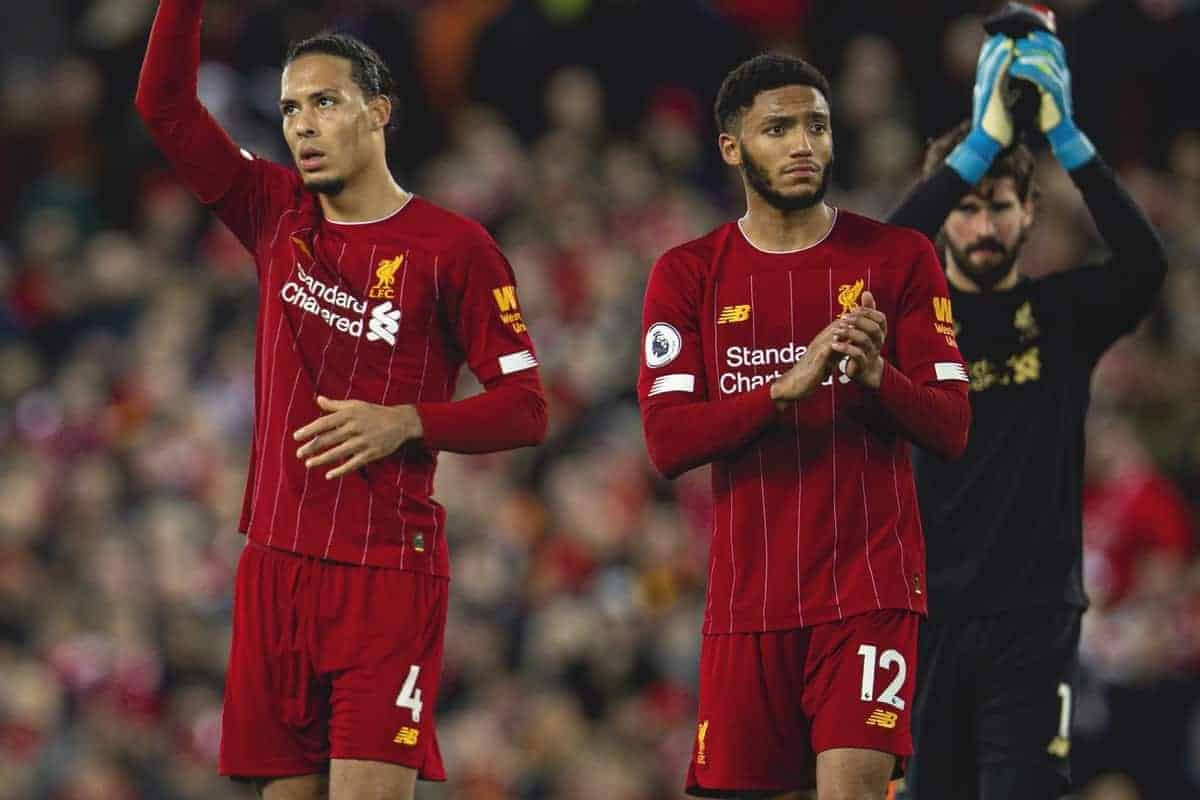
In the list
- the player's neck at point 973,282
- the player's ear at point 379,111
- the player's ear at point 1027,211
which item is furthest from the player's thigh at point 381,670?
the player's ear at point 1027,211

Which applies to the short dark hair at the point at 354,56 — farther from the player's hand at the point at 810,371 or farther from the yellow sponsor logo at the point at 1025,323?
the yellow sponsor logo at the point at 1025,323

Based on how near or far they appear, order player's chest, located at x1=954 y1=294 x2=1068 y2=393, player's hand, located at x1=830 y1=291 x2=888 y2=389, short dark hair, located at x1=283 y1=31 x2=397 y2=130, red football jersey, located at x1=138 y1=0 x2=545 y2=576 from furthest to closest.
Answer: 1. player's chest, located at x1=954 y1=294 x2=1068 y2=393
2. short dark hair, located at x1=283 y1=31 x2=397 y2=130
3. red football jersey, located at x1=138 y1=0 x2=545 y2=576
4. player's hand, located at x1=830 y1=291 x2=888 y2=389

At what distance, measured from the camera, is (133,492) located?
492 inches

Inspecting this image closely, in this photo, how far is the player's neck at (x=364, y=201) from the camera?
606cm

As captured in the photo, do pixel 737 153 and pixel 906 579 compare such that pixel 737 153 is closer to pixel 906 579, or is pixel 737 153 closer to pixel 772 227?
pixel 772 227

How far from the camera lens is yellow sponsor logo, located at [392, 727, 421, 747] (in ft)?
18.8

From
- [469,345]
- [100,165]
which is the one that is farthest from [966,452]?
[100,165]

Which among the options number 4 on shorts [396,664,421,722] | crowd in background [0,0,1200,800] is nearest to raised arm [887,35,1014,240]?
number 4 on shorts [396,664,421,722]

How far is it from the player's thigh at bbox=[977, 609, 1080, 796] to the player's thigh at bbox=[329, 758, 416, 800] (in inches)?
74.4

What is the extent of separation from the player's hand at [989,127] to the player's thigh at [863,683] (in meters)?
1.61

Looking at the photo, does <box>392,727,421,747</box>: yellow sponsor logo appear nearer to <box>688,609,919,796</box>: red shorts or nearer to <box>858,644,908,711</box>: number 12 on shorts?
<box>688,609,919,796</box>: red shorts

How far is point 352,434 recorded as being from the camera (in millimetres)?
5609

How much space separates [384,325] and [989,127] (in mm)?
1961

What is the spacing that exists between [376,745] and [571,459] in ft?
19.9
